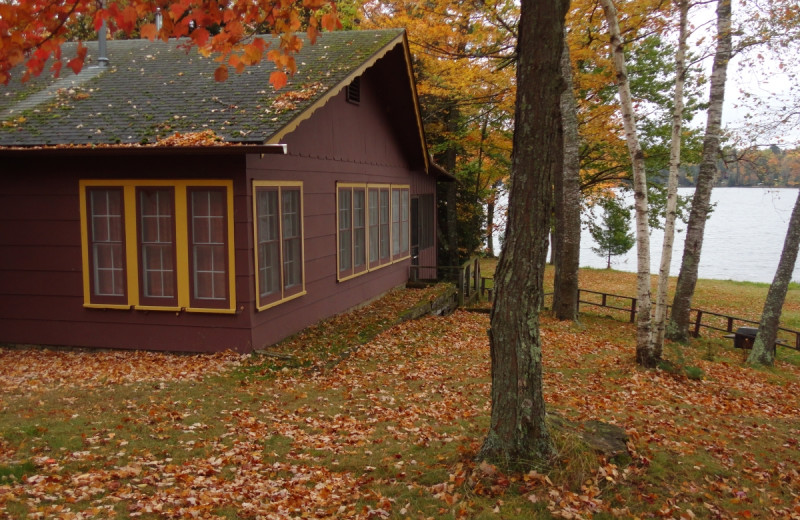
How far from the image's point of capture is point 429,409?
789cm

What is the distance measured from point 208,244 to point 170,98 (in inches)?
118

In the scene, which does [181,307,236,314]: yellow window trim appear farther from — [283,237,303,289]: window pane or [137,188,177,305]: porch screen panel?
[283,237,303,289]: window pane

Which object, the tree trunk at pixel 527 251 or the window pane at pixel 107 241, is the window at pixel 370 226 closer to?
the window pane at pixel 107 241

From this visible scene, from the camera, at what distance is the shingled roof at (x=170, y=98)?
9.98 m

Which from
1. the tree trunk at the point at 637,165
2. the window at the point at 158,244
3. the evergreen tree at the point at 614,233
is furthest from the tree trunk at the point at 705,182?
the evergreen tree at the point at 614,233

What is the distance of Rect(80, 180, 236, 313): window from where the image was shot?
10117 mm

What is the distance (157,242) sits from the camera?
10359 mm

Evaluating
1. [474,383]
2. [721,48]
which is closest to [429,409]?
[474,383]

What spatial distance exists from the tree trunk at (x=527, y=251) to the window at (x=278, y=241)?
19.2 feet

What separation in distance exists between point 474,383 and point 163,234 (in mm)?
5466

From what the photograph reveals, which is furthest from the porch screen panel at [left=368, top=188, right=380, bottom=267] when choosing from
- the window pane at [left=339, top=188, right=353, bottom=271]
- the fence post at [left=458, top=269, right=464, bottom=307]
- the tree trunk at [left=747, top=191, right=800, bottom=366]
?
the tree trunk at [left=747, top=191, right=800, bottom=366]

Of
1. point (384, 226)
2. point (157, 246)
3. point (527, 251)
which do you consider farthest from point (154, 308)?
point (384, 226)

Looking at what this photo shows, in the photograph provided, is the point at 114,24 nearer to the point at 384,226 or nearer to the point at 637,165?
the point at 637,165

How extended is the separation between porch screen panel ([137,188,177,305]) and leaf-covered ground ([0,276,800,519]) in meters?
1.02
